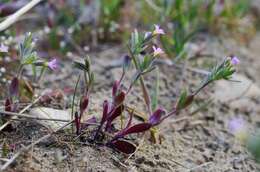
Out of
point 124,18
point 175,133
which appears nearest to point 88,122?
point 175,133

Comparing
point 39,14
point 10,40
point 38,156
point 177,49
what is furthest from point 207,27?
point 38,156

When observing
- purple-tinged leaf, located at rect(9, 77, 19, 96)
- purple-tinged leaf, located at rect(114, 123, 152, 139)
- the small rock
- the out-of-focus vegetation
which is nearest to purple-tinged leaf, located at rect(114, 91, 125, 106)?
purple-tinged leaf, located at rect(114, 123, 152, 139)

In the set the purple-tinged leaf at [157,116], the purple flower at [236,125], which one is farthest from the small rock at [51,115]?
the purple flower at [236,125]

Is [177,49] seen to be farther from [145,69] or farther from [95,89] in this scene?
[145,69]

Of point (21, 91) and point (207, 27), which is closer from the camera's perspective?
point (21, 91)

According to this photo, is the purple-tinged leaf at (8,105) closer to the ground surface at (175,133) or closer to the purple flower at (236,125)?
the ground surface at (175,133)

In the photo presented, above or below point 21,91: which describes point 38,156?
below

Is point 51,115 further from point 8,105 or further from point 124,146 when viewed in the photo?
point 124,146
